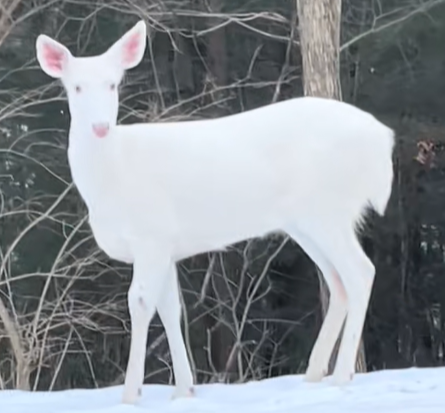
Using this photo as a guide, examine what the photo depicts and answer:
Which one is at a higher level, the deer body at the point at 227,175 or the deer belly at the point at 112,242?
the deer body at the point at 227,175

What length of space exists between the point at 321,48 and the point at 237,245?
13.0 ft

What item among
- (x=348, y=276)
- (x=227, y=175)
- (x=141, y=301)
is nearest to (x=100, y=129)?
(x=227, y=175)

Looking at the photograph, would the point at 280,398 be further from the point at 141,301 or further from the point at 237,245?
the point at 237,245

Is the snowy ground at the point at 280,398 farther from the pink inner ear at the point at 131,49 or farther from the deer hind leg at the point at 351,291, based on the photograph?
the pink inner ear at the point at 131,49

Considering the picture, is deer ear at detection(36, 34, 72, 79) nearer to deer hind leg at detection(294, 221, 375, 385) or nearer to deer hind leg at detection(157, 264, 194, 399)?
deer hind leg at detection(157, 264, 194, 399)

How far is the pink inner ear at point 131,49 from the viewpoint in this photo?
4871mm

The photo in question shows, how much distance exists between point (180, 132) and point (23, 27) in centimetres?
833

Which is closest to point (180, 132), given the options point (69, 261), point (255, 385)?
point (255, 385)

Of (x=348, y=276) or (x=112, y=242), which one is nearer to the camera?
(x=112, y=242)

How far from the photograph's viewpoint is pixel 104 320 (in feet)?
44.1

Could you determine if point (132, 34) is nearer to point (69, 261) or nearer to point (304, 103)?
point (304, 103)

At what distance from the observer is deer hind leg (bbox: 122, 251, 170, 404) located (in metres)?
4.75

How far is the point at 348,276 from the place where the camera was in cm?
507

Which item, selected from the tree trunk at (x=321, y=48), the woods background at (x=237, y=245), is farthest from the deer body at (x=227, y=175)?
the woods background at (x=237, y=245)
